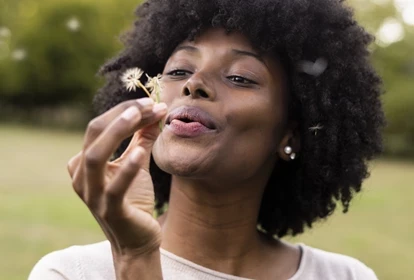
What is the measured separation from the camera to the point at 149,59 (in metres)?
3.24

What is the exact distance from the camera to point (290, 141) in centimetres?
311

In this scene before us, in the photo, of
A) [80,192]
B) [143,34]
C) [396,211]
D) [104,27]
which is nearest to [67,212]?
[396,211]

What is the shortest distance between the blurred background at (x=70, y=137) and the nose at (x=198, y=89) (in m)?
2.22

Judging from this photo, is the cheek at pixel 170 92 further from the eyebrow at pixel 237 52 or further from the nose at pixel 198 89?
the eyebrow at pixel 237 52

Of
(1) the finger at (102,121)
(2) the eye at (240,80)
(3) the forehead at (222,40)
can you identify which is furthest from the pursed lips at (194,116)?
(1) the finger at (102,121)

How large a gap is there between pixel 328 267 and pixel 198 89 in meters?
1.01

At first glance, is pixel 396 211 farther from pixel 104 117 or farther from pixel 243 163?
pixel 104 117

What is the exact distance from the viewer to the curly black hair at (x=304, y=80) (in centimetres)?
288

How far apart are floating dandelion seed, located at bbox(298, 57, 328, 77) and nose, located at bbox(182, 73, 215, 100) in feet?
1.71

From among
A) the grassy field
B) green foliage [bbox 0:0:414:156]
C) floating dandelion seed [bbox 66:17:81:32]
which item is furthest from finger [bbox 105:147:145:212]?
green foliage [bbox 0:0:414:156]

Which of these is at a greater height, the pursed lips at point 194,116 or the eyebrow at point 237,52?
the eyebrow at point 237,52

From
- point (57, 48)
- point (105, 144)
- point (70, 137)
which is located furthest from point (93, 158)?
point (57, 48)

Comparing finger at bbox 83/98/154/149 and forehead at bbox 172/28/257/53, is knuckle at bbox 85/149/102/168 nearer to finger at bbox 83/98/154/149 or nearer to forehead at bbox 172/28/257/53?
finger at bbox 83/98/154/149

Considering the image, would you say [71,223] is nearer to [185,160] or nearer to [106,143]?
[185,160]
